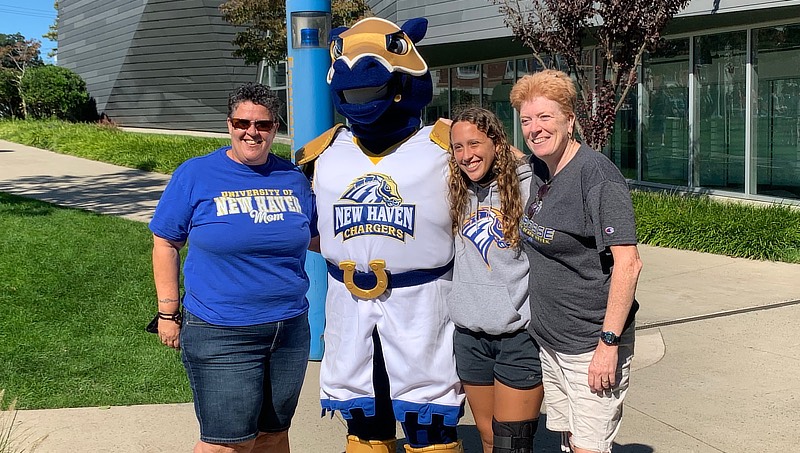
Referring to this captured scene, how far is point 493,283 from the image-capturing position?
3035 mm

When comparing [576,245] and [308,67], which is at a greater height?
[308,67]

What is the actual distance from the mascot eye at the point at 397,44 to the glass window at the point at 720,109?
9.72m

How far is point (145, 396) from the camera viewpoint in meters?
4.96

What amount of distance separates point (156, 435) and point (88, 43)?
28367 mm

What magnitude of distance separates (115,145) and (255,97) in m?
15.8

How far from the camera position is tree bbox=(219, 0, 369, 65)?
54.7ft

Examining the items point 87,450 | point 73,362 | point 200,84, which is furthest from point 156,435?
point 200,84

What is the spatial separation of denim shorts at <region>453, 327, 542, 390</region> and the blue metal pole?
2.36 m

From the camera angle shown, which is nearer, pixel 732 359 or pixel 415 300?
pixel 415 300

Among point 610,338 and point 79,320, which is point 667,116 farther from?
point 610,338

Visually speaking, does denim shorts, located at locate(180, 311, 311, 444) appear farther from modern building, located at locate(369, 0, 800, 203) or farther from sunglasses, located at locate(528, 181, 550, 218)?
modern building, located at locate(369, 0, 800, 203)

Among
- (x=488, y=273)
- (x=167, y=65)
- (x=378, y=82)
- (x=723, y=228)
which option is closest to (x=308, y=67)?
(x=378, y=82)

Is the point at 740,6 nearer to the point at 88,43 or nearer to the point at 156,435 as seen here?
the point at 156,435

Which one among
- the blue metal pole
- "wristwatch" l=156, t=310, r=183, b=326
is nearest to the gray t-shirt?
"wristwatch" l=156, t=310, r=183, b=326
